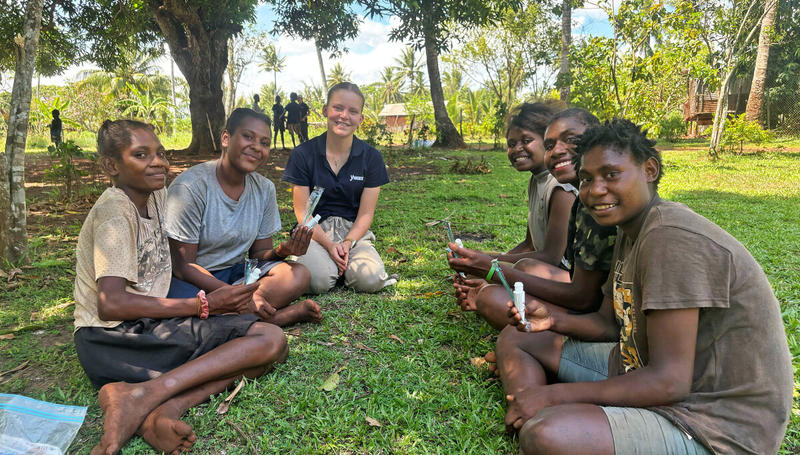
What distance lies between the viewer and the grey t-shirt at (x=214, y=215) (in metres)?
2.69

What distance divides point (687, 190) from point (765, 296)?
22.1ft

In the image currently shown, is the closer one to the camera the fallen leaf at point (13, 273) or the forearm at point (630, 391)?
the forearm at point (630, 391)

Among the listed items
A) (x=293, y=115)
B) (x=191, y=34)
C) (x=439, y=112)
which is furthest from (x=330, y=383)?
(x=439, y=112)

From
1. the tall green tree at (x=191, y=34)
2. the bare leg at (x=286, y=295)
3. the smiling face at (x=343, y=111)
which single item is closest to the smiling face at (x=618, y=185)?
the bare leg at (x=286, y=295)

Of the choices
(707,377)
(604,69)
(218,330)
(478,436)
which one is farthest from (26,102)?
(604,69)

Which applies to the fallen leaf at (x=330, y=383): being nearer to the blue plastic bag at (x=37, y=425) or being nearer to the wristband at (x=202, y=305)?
the wristband at (x=202, y=305)

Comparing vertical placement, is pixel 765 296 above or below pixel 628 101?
below

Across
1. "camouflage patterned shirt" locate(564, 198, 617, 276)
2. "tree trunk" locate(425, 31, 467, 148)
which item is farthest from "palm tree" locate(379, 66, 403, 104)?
"camouflage patterned shirt" locate(564, 198, 617, 276)

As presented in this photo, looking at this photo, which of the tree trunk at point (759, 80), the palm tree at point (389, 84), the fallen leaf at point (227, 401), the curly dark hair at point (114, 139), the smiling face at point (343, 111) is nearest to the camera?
the fallen leaf at point (227, 401)

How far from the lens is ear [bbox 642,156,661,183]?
161cm

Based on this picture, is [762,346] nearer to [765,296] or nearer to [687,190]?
[765,296]

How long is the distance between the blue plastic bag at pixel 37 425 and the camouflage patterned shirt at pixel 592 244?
6.85 ft

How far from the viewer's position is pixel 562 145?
2373 mm

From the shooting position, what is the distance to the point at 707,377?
1419mm
